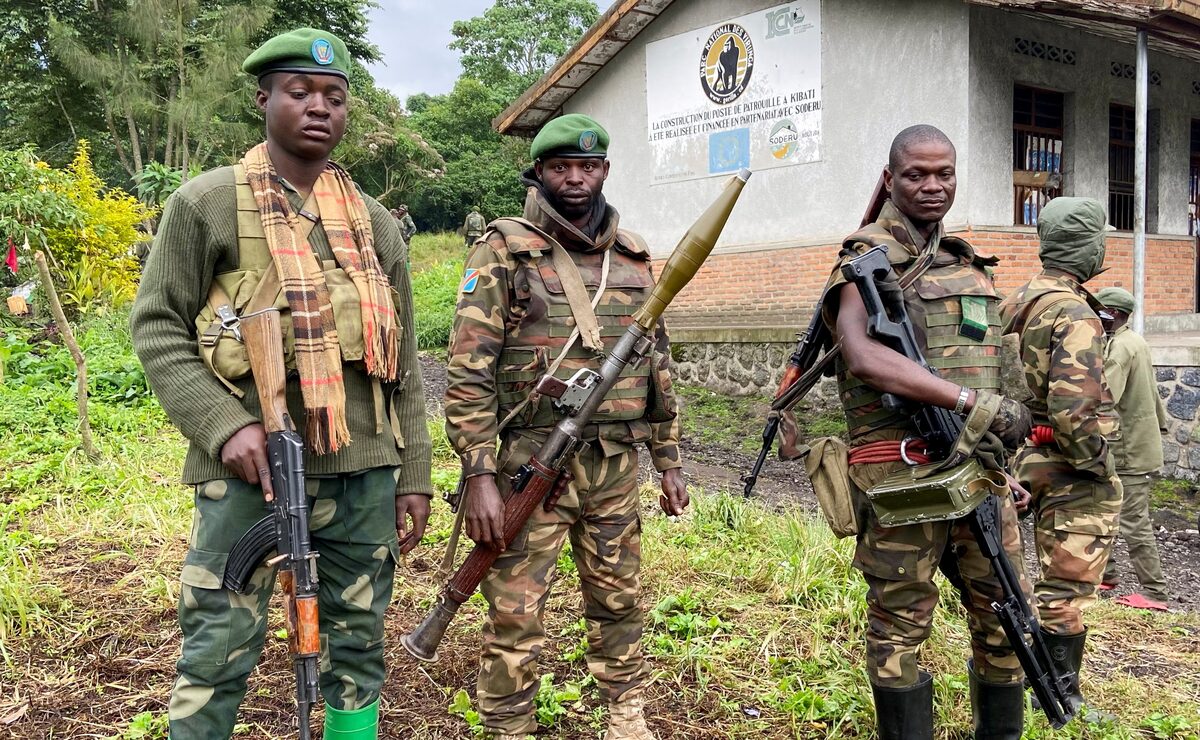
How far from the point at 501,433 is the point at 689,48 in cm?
1006

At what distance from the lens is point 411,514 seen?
2443 mm

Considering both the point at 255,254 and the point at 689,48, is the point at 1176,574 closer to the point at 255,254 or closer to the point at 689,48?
the point at 255,254

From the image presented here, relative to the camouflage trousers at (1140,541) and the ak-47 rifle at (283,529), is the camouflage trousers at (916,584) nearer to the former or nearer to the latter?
the ak-47 rifle at (283,529)

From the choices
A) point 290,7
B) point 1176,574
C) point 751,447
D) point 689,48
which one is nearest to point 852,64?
point 689,48

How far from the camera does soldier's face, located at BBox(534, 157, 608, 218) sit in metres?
2.86

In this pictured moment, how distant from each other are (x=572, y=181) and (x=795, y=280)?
8246mm

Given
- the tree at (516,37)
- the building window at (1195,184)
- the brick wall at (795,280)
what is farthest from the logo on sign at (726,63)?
the tree at (516,37)

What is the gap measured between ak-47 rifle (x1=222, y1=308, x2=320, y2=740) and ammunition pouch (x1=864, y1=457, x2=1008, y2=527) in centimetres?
163

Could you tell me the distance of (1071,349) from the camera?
3.21 metres

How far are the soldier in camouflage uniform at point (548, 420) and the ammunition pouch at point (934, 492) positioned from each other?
837 millimetres

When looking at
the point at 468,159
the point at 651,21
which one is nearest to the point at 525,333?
the point at 651,21

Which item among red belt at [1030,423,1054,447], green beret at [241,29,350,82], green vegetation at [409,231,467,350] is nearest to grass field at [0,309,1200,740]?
red belt at [1030,423,1054,447]

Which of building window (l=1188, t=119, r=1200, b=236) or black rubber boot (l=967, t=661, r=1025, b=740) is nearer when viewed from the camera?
black rubber boot (l=967, t=661, r=1025, b=740)

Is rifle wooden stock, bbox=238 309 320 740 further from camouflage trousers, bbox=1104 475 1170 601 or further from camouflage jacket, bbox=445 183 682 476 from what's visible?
camouflage trousers, bbox=1104 475 1170 601
